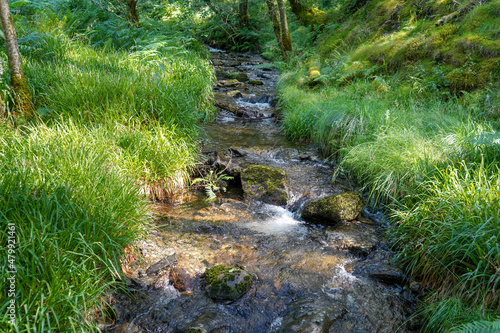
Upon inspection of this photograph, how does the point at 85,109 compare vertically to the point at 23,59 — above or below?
below

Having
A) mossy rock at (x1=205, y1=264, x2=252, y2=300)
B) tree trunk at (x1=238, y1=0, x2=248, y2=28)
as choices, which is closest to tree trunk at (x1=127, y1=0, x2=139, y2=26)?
mossy rock at (x1=205, y1=264, x2=252, y2=300)

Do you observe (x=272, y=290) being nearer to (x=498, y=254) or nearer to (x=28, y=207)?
(x=498, y=254)

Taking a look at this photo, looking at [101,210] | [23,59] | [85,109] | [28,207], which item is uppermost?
[23,59]

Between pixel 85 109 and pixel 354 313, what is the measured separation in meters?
4.65

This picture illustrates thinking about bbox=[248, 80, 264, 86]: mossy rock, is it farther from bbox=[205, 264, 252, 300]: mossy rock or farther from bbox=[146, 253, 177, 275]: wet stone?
bbox=[205, 264, 252, 300]: mossy rock

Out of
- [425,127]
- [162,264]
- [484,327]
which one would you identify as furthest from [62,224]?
[425,127]

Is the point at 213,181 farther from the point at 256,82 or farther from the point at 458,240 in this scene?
the point at 256,82

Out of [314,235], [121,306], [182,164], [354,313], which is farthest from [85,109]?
[354,313]

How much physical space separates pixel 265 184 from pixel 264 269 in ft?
6.37

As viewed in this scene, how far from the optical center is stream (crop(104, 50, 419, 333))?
2.80m

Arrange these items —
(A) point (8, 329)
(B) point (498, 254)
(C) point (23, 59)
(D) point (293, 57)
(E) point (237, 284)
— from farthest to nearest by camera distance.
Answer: (D) point (293, 57)
(C) point (23, 59)
(E) point (237, 284)
(B) point (498, 254)
(A) point (8, 329)

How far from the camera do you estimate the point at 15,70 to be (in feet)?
15.1

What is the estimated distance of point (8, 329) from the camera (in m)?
1.90

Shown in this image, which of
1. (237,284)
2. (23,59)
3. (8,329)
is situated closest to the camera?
(8,329)
